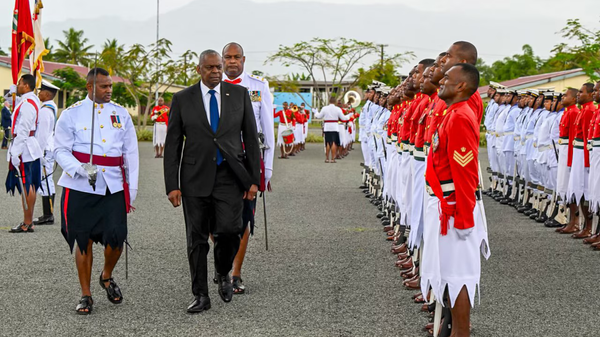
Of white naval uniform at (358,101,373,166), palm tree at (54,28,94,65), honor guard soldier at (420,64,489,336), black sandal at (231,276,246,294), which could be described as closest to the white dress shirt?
white naval uniform at (358,101,373,166)

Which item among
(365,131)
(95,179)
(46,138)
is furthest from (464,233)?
(365,131)

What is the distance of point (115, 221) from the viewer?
6.47 m

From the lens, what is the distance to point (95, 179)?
6.23m

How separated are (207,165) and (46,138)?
17.2 feet

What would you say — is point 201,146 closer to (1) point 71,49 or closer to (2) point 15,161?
(2) point 15,161

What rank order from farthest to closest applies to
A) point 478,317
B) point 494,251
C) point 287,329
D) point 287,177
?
point 287,177 → point 494,251 → point 478,317 → point 287,329

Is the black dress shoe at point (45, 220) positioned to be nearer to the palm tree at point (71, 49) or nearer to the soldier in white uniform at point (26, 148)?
the soldier in white uniform at point (26, 148)

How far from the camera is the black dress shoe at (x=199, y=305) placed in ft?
20.5

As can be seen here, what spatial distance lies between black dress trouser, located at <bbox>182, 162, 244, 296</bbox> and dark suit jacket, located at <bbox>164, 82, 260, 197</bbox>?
7 centimetres

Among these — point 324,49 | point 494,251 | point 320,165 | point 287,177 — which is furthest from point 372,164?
point 324,49

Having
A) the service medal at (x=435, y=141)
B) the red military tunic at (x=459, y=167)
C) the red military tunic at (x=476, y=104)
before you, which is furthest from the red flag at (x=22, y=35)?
the red military tunic at (x=459, y=167)

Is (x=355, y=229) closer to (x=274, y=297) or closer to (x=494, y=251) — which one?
(x=494, y=251)

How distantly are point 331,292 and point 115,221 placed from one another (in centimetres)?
197

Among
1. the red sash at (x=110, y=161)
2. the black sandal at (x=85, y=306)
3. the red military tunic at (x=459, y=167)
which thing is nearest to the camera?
the red military tunic at (x=459, y=167)
